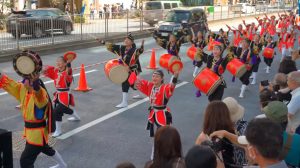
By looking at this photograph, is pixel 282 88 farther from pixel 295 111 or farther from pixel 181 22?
pixel 181 22

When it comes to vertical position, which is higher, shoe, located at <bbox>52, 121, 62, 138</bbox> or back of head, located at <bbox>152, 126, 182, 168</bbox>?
back of head, located at <bbox>152, 126, 182, 168</bbox>

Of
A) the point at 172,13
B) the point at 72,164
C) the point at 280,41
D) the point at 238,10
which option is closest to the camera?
the point at 72,164

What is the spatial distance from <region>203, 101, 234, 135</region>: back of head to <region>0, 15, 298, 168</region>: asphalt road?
238cm

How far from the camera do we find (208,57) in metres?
8.20

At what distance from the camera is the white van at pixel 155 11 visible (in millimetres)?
27423

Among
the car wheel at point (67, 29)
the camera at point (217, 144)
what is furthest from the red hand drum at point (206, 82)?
the car wheel at point (67, 29)

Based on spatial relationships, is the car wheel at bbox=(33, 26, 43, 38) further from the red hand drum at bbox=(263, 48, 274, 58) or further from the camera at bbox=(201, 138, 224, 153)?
the camera at bbox=(201, 138, 224, 153)

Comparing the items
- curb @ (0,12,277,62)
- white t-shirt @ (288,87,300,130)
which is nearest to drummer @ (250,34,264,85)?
white t-shirt @ (288,87,300,130)

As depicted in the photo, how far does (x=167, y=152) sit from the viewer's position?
3463 millimetres

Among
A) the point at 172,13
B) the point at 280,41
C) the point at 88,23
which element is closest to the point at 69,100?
the point at 280,41

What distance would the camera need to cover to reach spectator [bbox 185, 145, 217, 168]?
115 inches

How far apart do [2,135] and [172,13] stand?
775 inches

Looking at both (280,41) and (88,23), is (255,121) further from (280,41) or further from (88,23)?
(88,23)

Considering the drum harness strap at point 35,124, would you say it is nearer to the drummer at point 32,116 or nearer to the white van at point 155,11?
the drummer at point 32,116
